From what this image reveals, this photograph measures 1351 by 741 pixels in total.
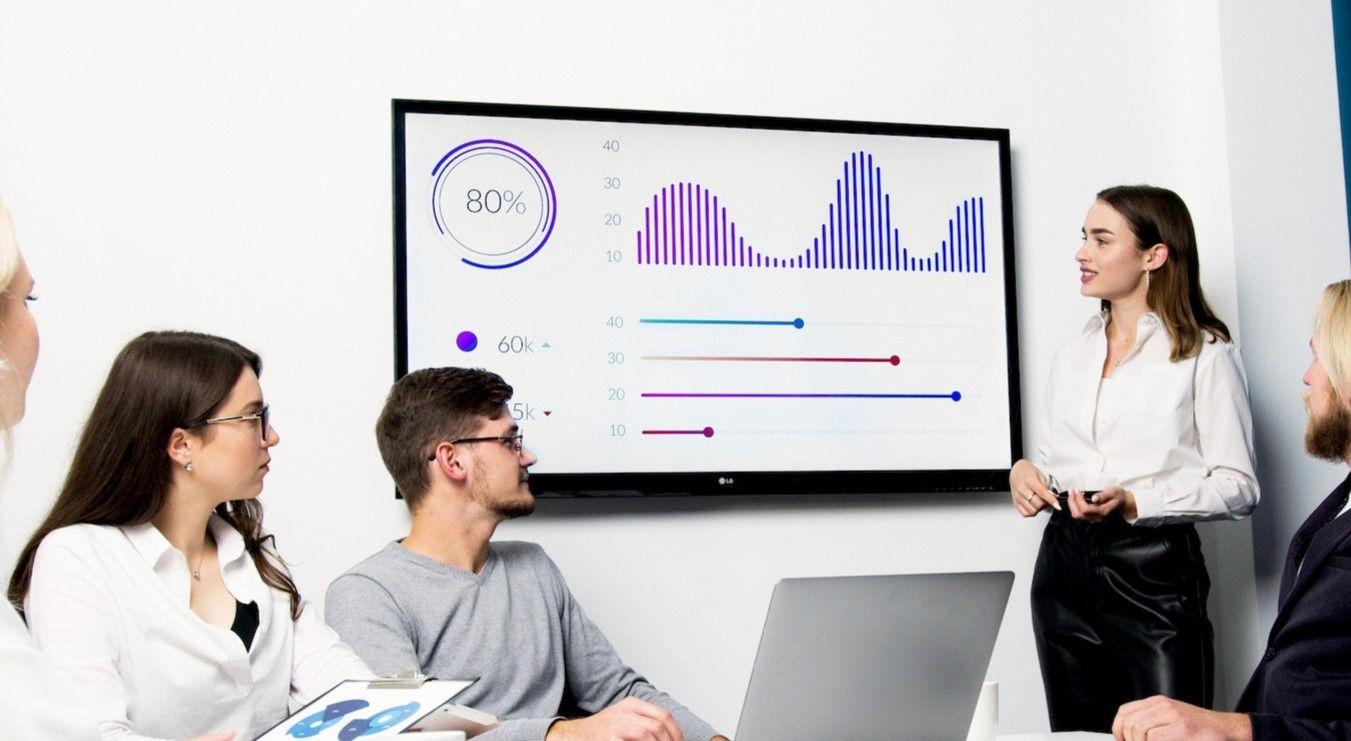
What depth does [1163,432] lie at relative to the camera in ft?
8.45

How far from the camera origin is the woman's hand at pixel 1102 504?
A: 247 centimetres

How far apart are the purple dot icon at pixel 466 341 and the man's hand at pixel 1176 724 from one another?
62.5 inches

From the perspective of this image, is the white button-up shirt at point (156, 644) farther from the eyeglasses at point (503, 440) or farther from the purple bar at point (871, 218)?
the purple bar at point (871, 218)

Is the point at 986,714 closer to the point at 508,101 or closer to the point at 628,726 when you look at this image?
the point at 628,726

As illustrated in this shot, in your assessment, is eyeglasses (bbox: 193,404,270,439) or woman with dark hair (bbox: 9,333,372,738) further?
eyeglasses (bbox: 193,404,270,439)

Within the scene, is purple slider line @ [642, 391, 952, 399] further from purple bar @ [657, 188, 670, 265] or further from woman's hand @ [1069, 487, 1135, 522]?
woman's hand @ [1069, 487, 1135, 522]

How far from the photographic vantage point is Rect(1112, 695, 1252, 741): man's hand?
1455 mm

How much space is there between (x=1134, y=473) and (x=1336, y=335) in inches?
31.4

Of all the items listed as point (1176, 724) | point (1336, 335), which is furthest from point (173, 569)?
point (1336, 335)

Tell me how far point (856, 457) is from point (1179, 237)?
0.85m

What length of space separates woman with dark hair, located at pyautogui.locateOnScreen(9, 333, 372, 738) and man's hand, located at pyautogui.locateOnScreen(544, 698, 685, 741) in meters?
0.41

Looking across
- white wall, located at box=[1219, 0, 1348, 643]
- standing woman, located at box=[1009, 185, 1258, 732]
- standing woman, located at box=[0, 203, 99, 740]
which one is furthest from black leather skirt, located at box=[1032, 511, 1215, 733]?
standing woman, located at box=[0, 203, 99, 740]

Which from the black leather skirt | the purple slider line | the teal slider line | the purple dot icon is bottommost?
the black leather skirt

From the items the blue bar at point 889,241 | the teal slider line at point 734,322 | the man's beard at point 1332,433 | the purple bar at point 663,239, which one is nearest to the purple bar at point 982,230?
the blue bar at point 889,241
